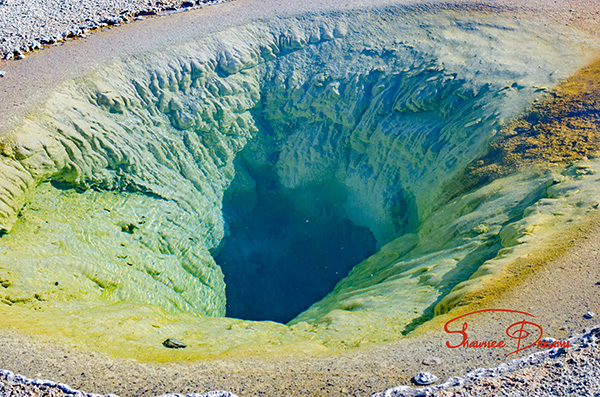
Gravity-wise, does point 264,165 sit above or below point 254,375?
above

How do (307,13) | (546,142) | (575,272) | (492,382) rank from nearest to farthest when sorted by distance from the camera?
(492,382), (575,272), (546,142), (307,13)

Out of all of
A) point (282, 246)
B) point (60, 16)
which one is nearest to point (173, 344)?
point (282, 246)

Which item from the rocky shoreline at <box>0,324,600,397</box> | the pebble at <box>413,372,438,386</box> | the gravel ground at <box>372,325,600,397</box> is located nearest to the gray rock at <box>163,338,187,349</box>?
the rocky shoreline at <box>0,324,600,397</box>

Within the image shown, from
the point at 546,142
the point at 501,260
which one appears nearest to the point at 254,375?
the point at 501,260

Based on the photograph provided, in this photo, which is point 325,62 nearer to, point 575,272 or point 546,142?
point 546,142

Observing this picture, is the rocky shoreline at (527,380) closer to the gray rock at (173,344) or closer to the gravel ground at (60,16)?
the gray rock at (173,344)

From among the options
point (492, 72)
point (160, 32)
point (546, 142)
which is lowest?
point (546, 142)

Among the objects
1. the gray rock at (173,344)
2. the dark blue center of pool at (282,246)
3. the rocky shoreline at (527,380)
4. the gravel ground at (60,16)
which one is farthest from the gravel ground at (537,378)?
the gravel ground at (60,16)
